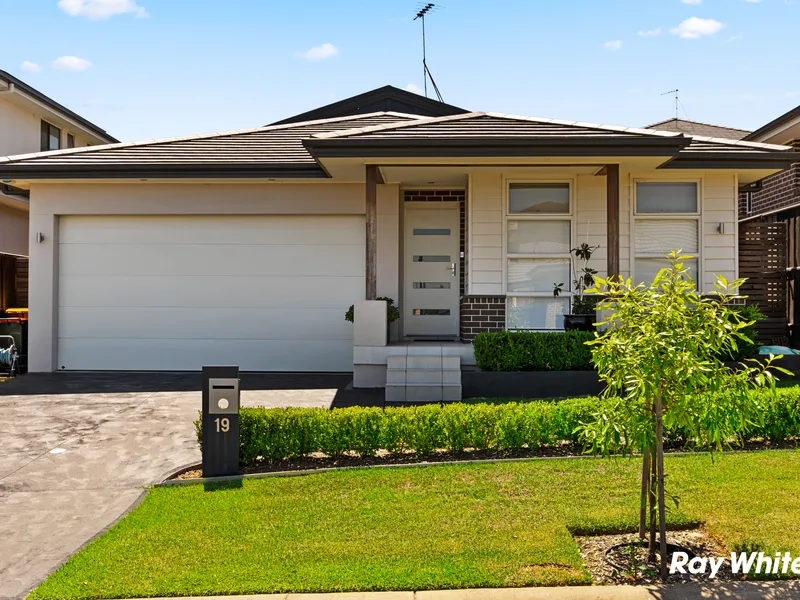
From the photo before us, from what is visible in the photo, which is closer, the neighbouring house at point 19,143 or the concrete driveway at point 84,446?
the concrete driveway at point 84,446

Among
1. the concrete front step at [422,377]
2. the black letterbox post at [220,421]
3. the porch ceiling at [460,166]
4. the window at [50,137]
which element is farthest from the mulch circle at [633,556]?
the window at [50,137]

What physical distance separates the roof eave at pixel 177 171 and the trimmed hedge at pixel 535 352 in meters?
4.53

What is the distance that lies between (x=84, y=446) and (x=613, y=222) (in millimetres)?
7799

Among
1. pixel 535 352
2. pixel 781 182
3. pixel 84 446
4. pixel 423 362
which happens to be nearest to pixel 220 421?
pixel 84 446

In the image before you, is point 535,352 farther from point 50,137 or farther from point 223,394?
point 50,137

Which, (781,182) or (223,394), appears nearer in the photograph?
(223,394)

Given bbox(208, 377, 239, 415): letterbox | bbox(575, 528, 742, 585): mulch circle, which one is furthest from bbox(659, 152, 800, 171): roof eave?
bbox(208, 377, 239, 415): letterbox

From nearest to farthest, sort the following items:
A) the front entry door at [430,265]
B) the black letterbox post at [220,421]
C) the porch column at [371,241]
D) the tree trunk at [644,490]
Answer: the tree trunk at [644,490], the black letterbox post at [220,421], the porch column at [371,241], the front entry door at [430,265]

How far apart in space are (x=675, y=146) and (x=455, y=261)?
14.7 feet

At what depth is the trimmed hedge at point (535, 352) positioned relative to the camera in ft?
32.2

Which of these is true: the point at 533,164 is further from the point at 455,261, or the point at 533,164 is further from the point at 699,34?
the point at 699,34

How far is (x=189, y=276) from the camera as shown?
42.9 ft

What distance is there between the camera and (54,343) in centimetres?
1312

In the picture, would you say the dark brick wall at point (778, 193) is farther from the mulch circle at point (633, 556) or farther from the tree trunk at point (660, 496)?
the tree trunk at point (660, 496)
